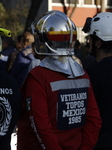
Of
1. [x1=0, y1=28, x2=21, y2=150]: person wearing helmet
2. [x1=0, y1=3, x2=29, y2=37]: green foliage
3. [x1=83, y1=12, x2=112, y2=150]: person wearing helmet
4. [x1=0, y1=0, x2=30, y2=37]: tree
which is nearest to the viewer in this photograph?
[x1=0, y1=28, x2=21, y2=150]: person wearing helmet

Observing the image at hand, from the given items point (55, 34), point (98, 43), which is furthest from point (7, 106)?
point (98, 43)

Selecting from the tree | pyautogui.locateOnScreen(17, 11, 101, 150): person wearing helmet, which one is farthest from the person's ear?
the tree

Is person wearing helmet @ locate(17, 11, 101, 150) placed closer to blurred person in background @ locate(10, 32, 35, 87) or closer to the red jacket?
the red jacket

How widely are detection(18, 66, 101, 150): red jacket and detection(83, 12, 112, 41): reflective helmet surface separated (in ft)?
A: 1.77

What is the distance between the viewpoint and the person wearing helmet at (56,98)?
90.0 inches

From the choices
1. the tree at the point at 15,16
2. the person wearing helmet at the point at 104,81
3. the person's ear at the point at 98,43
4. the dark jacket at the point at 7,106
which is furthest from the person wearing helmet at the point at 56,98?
the tree at the point at 15,16

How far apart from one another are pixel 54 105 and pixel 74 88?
205 millimetres

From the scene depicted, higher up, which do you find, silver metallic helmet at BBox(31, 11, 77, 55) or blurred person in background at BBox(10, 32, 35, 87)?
silver metallic helmet at BBox(31, 11, 77, 55)

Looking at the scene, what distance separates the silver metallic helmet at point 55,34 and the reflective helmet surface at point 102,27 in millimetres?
469

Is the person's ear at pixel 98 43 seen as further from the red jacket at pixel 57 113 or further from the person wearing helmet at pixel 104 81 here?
the red jacket at pixel 57 113

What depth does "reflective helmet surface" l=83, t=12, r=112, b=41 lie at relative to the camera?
2900 mm

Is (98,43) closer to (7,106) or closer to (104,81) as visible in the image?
(104,81)

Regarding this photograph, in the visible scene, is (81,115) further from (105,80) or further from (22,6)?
(22,6)

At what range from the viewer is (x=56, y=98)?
7.69ft
